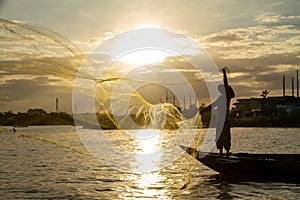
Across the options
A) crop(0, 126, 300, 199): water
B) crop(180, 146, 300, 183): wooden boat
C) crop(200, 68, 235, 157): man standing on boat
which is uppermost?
crop(200, 68, 235, 157): man standing on boat

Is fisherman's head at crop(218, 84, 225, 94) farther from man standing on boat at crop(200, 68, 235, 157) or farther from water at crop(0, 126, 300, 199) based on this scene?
water at crop(0, 126, 300, 199)

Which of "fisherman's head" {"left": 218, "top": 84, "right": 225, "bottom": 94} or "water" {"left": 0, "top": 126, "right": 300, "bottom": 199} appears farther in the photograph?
"water" {"left": 0, "top": 126, "right": 300, "bottom": 199}

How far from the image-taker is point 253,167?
2048 centimetres

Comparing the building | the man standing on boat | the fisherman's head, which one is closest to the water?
the man standing on boat

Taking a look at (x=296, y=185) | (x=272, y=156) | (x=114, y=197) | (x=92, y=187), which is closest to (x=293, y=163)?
(x=296, y=185)

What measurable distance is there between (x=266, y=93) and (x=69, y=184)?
163461 millimetres

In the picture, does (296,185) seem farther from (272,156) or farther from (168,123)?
(168,123)

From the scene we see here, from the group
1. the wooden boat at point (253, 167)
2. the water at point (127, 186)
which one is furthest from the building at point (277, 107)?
the wooden boat at point (253, 167)

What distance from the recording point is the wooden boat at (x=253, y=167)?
65.2ft

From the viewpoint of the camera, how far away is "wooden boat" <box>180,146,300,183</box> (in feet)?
65.2

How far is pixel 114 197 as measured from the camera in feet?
61.2

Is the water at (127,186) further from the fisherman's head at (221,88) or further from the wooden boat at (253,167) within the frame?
the fisherman's head at (221,88)

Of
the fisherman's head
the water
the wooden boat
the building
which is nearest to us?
the fisherman's head

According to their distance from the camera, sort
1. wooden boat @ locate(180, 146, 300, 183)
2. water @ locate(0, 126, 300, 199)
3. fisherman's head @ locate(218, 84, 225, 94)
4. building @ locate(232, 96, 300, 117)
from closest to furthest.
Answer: fisherman's head @ locate(218, 84, 225, 94) < water @ locate(0, 126, 300, 199) < wooden boat @ locate(180, 146, 300, 183) < building @ locate(232, 96, 300, 117)
